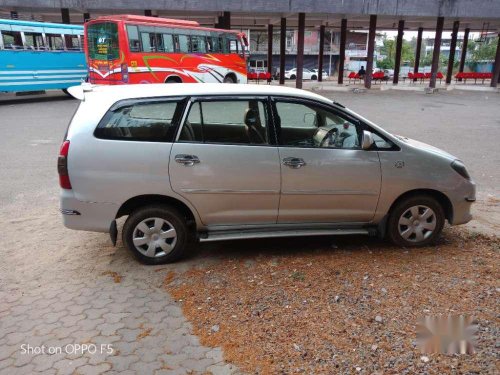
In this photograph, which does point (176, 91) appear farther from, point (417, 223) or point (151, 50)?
point (151, 50)

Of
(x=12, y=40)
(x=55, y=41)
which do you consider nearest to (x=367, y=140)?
(x=12, y=40)

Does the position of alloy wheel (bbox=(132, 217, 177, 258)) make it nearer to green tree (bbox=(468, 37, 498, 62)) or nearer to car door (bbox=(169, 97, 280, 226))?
car door (bbox=(169, 97, 280, 226))

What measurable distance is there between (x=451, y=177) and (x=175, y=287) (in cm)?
290

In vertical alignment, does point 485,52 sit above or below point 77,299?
above

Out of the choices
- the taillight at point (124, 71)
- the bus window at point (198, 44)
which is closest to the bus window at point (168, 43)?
the bus window at point (198, 44)

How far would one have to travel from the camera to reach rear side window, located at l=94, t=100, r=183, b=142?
388 cm

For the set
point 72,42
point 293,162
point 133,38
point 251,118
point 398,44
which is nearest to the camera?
point 293,162

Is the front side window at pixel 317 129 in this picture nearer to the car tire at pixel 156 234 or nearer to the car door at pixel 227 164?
the car door at pixel 227 164

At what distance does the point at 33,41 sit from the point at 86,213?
17.4 m

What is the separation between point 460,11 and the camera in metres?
24.9

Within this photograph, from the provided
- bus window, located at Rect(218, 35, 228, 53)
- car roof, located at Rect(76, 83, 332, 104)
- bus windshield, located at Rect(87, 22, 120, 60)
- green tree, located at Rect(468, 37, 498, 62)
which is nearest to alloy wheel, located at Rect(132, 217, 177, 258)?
car roof, located at Rect(76, 83, 332, 104)

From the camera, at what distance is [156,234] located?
407 cm

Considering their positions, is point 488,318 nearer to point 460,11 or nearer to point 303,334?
point 303,334

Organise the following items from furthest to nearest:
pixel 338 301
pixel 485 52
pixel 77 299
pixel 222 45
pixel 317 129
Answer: pixel 485 52 < pixel 222 45 < pixel 317 129 < pixel 77 299 < pixel 338 301
